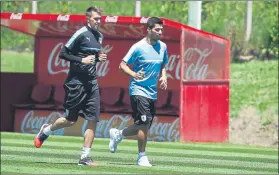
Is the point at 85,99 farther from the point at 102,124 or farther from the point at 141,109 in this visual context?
the point at 102,124

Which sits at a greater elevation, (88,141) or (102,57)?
(102,57)

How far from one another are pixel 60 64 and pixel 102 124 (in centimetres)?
261

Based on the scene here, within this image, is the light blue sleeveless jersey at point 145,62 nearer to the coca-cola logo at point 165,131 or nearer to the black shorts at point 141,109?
the black shorts at point 141,109

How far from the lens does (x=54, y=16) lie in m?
21.3

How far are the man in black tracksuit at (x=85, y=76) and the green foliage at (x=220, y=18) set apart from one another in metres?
17.2

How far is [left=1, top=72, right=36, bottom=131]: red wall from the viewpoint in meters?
24.0

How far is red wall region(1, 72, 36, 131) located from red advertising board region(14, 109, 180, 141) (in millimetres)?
505

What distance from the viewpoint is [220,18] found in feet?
114

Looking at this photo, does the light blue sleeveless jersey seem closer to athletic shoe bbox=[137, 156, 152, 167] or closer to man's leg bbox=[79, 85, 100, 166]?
man's leg bbox=[79, 85, 100, 166]

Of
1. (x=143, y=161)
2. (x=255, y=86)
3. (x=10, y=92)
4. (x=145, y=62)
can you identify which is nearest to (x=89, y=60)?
(x=145, y=62)

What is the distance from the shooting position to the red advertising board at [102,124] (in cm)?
2198

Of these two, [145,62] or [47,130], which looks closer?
[145,62]

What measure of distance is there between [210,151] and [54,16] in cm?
436

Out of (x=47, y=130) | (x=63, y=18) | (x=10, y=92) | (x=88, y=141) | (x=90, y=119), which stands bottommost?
(x=88, y=141)
